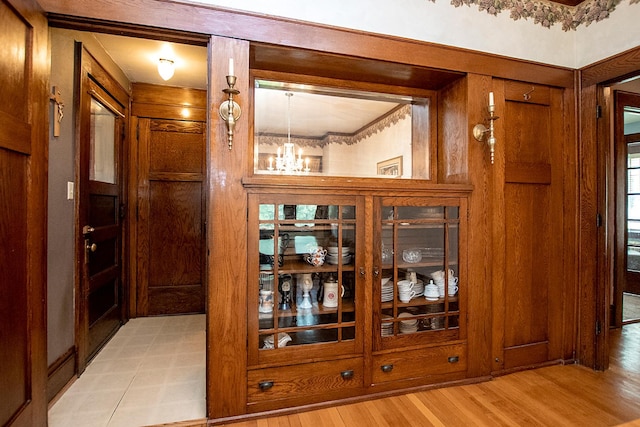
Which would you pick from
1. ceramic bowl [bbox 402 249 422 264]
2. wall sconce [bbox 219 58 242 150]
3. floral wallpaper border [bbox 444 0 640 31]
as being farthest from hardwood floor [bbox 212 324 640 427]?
floral wallpaper border [bbox 444 0 640 31]

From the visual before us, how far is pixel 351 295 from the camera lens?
6.28ft

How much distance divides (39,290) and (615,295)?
4.77m

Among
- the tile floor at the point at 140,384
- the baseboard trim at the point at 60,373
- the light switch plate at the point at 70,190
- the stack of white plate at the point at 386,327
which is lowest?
the tile floor at the point at 140,384

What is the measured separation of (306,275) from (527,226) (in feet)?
5.48

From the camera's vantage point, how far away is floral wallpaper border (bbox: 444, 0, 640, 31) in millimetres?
2154

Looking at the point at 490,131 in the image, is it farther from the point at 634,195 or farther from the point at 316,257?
the point at 634,195

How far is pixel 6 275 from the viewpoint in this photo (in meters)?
1.28

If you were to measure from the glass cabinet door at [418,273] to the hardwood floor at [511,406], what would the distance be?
0.34m

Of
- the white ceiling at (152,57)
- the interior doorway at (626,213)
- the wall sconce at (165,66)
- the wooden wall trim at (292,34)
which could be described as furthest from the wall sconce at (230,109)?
the interior doorway at (626,213)

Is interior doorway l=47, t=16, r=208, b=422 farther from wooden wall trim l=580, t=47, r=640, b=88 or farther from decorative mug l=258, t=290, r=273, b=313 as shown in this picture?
wooden wall trim l=580, t=47, r=640, b=88

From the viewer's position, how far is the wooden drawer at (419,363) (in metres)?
1.93

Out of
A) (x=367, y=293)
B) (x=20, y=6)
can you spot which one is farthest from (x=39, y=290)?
(x=367, y=293)

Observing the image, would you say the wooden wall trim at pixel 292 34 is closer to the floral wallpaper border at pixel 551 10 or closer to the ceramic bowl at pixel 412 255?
the floral wallpaper border at pixel 551 10

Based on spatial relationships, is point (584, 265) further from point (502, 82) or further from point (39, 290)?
point (39, 290)
